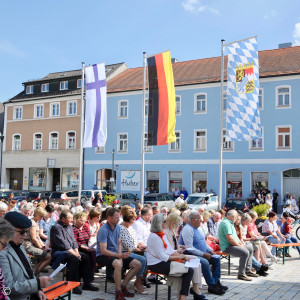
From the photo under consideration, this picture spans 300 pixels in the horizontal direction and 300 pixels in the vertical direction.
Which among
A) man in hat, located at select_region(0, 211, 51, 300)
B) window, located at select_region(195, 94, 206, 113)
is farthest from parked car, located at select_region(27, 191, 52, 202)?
man in hat, located at select_region(0, 211, 51, 300)

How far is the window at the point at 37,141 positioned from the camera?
133 feet

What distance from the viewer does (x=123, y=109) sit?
119 feet

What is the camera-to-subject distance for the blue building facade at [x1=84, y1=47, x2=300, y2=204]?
29625 millimetres

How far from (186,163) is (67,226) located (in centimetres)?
2589

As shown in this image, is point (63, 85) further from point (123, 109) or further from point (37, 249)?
point (37, 249)

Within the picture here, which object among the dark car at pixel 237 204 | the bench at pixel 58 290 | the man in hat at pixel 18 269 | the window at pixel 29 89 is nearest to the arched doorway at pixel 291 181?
the dark car at pixel 237 204

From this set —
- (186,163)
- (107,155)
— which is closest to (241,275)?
(186,163)

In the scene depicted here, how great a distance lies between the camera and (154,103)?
15.9 meters

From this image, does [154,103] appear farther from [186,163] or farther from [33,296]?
[186,163]

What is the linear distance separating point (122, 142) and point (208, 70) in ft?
32.3

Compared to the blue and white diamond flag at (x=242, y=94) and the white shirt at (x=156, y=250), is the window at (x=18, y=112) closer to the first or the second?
the blue and white diamond flag at (x=242, y=94)

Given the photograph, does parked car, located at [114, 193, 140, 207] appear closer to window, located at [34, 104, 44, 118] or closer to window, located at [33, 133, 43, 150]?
window, located at [33, 133, 43, 150]

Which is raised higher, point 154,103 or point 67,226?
point 154,103

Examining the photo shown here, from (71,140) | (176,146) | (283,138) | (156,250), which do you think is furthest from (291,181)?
(156,250)
